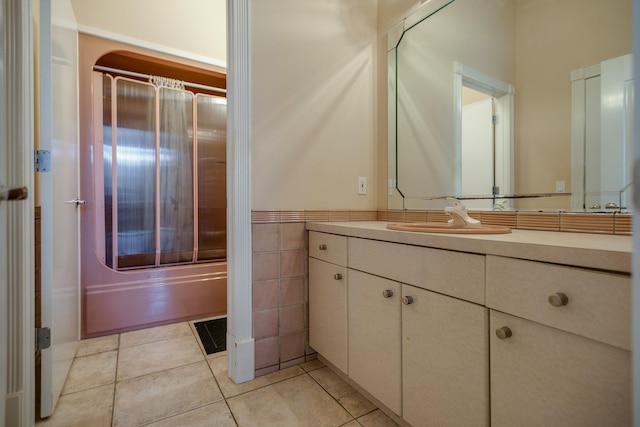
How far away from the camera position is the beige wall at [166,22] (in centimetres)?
191

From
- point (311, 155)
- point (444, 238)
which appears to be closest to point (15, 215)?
point (311, 155)

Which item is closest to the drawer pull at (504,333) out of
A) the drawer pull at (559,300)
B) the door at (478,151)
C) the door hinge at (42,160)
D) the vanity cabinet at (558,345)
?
the vanity cabinet at (558,345)

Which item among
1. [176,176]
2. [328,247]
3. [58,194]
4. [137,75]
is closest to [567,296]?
[328,247]

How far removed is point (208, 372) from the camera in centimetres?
148

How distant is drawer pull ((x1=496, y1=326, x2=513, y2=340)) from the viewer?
0.70m

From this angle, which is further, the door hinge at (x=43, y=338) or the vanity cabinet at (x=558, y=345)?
the door hinge at (x=43, y=338)

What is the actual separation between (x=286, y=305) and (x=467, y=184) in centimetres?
112

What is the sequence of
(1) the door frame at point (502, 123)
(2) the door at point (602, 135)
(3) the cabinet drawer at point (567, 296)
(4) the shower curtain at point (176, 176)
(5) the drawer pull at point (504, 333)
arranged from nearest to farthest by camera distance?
(3) the cabinet drawer at point (567, 296)
(5) the drawer pull at point (504, 333)
(2) the door at point (602, 135)
(1) the door frame at point (502, 123)
(4) the shower curtain at point (176, 176)

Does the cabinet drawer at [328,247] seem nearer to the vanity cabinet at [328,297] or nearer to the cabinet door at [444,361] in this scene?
the vanity cabinet at [328,297]

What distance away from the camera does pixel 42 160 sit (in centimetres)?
113

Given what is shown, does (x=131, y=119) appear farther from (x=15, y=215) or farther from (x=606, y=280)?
(x=606, y=280)

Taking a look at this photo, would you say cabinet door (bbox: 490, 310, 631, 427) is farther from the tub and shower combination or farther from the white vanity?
the tub and shower combination

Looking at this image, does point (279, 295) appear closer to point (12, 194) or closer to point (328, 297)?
A: point (328, 297)

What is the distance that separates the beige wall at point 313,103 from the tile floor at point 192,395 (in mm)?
872
